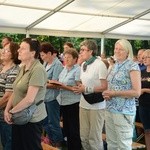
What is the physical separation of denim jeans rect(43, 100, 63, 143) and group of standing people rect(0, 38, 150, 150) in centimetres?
1

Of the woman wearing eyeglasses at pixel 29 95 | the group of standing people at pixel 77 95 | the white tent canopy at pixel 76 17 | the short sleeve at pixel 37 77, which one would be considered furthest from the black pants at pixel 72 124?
the white tent canopy at pixel 76 17

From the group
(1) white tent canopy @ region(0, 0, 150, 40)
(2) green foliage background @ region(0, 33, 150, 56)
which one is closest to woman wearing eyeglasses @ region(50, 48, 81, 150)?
(1) white tent canopy @ region(0, 0, 150, 40)

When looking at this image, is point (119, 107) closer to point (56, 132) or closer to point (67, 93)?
→ point (67, 93)

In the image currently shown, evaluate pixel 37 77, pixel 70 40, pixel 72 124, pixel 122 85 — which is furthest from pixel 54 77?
pixel 70 40

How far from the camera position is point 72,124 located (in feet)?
13.7

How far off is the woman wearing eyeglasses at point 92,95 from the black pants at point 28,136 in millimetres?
860

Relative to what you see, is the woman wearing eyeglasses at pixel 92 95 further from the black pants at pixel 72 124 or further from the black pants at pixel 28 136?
the black pants at pixel 28 136

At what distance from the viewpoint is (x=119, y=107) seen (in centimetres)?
324

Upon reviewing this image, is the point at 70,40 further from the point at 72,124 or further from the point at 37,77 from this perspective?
the point at 37,77

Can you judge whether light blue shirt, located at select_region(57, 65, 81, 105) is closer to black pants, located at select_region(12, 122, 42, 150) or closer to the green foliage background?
black pants, located at select_region(12, 122, 42, 150)

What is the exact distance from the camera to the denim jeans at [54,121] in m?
4.53

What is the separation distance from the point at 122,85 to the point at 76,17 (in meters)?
3.83

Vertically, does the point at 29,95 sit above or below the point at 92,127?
above

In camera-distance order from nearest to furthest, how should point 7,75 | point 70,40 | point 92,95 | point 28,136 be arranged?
1. point 28,136
2. point 7,75
3. point 92,95
4. point 70,40
